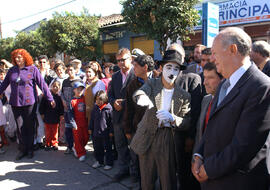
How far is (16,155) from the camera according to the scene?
479 cm

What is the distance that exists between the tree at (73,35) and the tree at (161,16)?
13.1ft

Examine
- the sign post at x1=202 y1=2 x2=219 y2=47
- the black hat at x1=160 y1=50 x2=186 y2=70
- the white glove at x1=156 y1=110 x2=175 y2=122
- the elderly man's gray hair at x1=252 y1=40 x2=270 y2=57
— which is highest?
the sign post at x1=202 y1=2 x2=219 y2=47

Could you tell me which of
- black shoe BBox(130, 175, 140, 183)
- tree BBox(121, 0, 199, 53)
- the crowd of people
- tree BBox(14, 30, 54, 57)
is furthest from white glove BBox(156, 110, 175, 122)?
tree BBox(14, 30, 54, 57)

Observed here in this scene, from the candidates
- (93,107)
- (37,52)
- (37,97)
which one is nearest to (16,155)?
(37,97)

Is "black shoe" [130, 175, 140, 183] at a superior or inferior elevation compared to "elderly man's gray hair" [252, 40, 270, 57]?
inferior

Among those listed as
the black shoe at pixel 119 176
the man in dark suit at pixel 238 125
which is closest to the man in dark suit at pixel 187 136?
the man in dark suit at pixel 238 125

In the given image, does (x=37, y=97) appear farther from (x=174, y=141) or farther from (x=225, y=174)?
(x=225, y=174)

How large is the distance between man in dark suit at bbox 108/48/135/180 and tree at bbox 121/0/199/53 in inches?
170

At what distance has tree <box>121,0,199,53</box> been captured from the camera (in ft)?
24.1

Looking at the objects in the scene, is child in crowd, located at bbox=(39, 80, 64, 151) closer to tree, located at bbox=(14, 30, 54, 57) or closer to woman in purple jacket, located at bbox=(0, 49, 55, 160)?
woman in purple jacket, located at bbox=(0, 49, 55, 160)

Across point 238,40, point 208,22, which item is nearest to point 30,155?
point 238,40

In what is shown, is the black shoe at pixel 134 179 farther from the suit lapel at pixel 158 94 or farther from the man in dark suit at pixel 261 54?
the man in dark suit at pixel 261 54

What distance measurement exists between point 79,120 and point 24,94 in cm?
117

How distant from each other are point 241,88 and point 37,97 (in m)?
4.20
